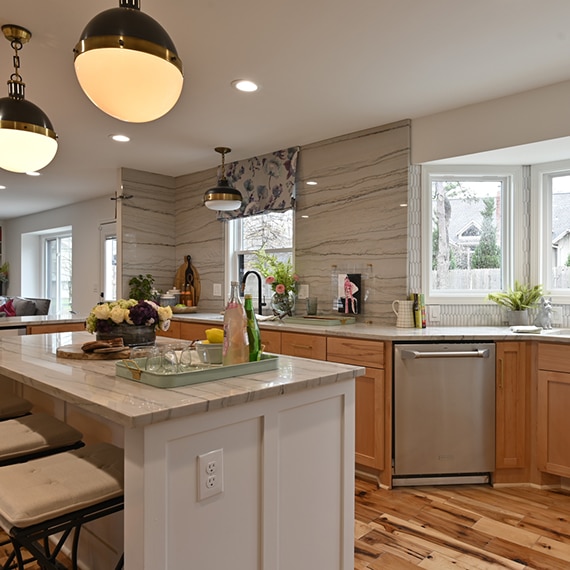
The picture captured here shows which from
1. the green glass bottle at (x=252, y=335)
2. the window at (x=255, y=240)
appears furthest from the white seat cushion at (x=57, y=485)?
the window at (x=255, y=240)

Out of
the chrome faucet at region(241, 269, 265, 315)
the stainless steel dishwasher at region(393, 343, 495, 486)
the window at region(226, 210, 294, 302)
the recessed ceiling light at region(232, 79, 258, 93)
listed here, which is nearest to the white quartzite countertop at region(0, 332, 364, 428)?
the stainless steel dishwasher at region(393, 343, 495, 486)

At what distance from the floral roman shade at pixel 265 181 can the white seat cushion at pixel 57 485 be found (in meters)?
2.93

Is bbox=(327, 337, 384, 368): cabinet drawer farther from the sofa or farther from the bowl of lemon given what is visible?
the sofa

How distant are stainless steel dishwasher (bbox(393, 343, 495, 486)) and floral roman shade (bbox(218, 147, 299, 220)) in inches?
70.9

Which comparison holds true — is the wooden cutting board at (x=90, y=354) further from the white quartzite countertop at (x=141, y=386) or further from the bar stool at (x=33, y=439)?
the bar stool at (x=33, y=439)

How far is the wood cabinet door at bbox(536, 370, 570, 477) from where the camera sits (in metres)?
2.70

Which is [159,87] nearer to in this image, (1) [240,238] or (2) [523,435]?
(2) [523,435]

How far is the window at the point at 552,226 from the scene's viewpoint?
3289mm

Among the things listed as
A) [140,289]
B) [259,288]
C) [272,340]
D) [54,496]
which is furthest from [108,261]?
[54,496]

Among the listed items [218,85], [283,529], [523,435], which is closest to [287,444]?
[283,529]

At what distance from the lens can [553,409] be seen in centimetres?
274

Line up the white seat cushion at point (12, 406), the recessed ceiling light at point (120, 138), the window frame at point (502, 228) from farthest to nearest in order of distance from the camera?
1. the recessed ceiling light at point (120, 138)
2. the window frame at point (502, 228)
3. the white seat cushion at point (12, 406)

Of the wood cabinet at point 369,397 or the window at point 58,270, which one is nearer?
the wood cabinet at point 369,397

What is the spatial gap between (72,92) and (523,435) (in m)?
3.40
